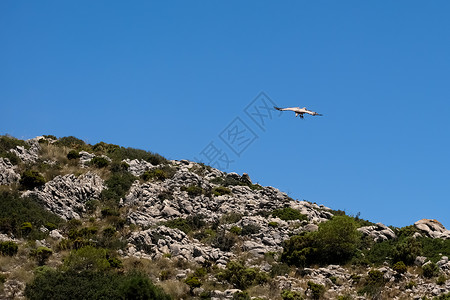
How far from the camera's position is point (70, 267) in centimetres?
3198

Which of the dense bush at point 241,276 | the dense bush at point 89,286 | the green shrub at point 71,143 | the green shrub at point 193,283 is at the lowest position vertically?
the dense bush at point 89,286

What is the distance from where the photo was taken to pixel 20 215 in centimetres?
3800

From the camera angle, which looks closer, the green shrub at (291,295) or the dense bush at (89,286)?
the dense bush at (89,286)

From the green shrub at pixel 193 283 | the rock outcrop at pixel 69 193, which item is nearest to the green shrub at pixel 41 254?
the rock outcrop at pixel 69 193

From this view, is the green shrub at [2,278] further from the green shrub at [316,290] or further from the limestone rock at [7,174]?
the green shrub at [316,290]

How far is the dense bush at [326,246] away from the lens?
123 feet

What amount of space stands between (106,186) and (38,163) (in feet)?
21.4

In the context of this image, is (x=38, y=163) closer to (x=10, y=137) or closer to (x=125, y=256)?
(x=10, y=137)

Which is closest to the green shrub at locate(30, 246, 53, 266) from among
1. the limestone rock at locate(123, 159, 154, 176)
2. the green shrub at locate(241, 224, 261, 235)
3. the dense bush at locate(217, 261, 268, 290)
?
the dense bush at locate(217, 261, 268, 290)

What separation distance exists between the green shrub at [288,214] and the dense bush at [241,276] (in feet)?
40.1

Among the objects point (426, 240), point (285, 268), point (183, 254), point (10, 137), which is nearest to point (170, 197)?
point (183, 254)

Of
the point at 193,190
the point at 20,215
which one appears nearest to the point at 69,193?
the point at 20,215

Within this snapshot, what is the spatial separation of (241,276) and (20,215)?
16.8m

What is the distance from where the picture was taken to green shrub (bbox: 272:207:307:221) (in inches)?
1802
